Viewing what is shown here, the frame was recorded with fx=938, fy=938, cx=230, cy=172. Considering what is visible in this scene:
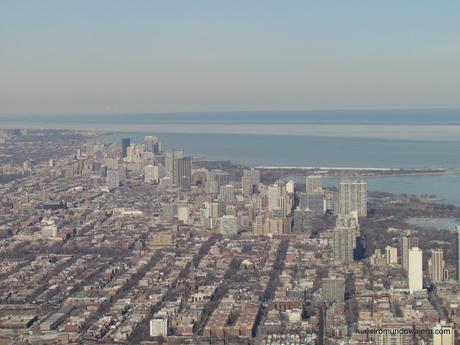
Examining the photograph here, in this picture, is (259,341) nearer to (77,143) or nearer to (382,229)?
(382,229)

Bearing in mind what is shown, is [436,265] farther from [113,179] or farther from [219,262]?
[113,179]

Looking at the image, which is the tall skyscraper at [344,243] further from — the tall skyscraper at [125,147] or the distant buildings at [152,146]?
the distant buildings at [152,146]

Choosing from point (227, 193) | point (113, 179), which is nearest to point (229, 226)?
point (227, 193)

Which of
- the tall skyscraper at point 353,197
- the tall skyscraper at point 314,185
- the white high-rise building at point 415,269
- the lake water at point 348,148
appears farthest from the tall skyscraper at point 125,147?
the white high-rise building at point 415,269

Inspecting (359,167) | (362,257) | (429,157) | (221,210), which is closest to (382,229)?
(362,257)

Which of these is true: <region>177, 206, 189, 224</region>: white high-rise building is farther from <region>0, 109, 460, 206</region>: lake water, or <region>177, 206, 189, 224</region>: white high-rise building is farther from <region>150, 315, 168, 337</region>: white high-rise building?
<region>150, 315, 168, 337</region>: white high-rise building
